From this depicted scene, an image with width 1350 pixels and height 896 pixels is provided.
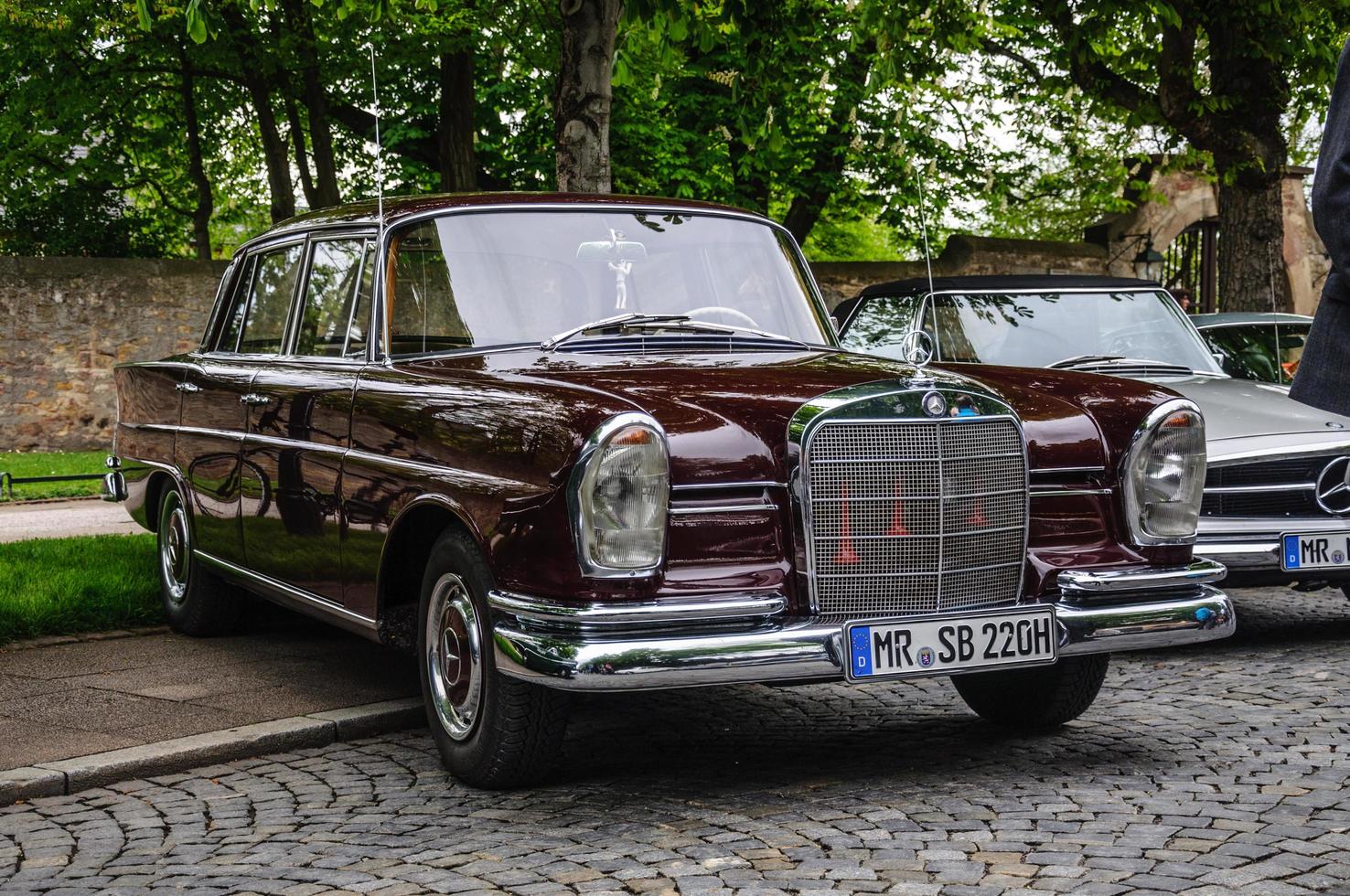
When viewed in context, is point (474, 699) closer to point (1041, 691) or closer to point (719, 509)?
point (719, 509)

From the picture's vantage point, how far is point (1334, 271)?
305cm

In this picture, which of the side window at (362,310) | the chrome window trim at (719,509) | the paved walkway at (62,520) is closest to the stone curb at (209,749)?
the side window at (362,310)

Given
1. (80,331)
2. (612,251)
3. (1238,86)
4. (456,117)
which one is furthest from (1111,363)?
(456,117)

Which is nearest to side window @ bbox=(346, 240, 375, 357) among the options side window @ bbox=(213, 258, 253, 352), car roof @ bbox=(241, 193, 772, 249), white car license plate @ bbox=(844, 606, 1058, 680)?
car roof @ bbox=(241, 193, 772, 249)

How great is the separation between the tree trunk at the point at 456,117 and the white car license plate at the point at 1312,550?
17044 mm

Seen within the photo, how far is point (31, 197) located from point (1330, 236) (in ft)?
84.3

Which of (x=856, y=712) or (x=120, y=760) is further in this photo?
(x=856, y=712)

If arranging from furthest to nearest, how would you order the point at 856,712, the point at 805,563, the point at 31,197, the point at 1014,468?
1. the point at 31,197
2. the point at 856,712
3. the point at 1014,468
4. the point at 805,563

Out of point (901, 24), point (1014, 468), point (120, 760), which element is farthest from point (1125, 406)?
point (901, 24)

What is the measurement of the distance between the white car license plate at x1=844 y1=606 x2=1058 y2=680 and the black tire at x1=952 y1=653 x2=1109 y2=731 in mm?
797

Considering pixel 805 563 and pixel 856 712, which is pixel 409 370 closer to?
pixel 805 563

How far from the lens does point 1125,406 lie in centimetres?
509

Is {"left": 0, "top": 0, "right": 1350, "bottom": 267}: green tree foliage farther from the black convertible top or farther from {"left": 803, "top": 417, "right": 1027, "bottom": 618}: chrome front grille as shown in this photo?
{"left": 803, "top": 417, "right": 1027, "bottom": 618}: chrome front grille

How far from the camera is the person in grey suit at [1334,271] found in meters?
2.92
